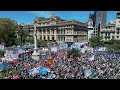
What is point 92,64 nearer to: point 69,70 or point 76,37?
point 69,70

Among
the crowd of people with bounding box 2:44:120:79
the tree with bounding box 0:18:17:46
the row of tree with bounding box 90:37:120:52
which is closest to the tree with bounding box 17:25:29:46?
the tree with bounding box 0:18:17:46

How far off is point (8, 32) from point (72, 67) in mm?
2145

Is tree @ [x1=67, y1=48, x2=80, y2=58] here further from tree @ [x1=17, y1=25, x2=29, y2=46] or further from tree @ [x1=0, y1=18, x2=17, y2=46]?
tree @ [x1=0, y1=18, x2=17, y2=46]

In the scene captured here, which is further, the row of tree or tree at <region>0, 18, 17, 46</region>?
the row of tree

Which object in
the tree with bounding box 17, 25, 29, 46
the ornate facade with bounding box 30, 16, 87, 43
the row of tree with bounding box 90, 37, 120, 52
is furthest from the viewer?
the row of tree with bounding box 90, 37, 120, 52

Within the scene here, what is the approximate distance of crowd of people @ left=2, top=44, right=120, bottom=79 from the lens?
510 centimetres

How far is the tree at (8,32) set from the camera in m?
6.33

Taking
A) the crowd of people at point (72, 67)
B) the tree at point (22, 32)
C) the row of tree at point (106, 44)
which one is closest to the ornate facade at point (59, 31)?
the tree at point (22, 32)

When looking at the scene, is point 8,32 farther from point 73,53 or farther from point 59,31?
point 73,53

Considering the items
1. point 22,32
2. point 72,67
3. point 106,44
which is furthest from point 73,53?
point 22,32

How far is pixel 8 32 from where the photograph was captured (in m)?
6.60

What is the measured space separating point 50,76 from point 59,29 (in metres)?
2.35

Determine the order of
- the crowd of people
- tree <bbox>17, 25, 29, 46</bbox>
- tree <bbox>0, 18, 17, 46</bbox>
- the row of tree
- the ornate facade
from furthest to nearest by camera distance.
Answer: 1. the row of tree
2. the ornate facade
3. tree <bbox>17, 25, 29, 46</bbox>
4. tree <bbox>0, 18, 17, 46</bbox>
5. the crowd of people

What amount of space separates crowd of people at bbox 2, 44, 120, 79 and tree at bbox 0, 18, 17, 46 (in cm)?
78
